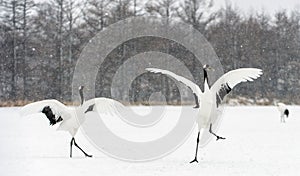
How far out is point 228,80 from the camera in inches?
423

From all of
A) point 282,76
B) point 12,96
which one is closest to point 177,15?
point 282,76

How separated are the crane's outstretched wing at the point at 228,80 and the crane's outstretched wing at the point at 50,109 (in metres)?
3.06

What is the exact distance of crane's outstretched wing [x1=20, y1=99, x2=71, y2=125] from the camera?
35.5 ft

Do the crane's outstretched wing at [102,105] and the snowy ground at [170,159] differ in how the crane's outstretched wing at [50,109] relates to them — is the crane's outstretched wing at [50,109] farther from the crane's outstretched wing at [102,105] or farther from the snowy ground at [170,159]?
the snowy ground at [170,159]

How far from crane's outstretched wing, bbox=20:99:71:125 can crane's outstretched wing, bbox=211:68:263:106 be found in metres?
3.06

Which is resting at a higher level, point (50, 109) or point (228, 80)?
point (228, 80)

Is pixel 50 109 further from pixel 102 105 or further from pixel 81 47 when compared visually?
pixel 81 47

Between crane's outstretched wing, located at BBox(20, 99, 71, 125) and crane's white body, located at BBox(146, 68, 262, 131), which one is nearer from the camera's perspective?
crane's white body, located at BBox(146, 68, 262, 131)

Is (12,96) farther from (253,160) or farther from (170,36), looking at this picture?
Answer: (253,160)

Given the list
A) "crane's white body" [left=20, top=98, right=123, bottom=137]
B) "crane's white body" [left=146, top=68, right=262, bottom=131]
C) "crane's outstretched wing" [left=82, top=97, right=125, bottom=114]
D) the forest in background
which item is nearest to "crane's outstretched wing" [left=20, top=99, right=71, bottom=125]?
"crane's white body" [left=20, top=98, right=123, bottom=137]

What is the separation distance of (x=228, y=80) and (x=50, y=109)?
361 centimetres

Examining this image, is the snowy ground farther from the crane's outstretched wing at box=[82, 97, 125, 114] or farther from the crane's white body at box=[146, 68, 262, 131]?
the crane's outstretched wing at box=[82, 97, 125, 114]

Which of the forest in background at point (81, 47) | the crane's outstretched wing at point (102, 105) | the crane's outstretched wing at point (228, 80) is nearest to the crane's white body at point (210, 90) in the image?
the crane's outstretched wing at point (228, 80)

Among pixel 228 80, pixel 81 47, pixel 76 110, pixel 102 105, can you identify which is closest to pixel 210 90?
pixel 228 80
